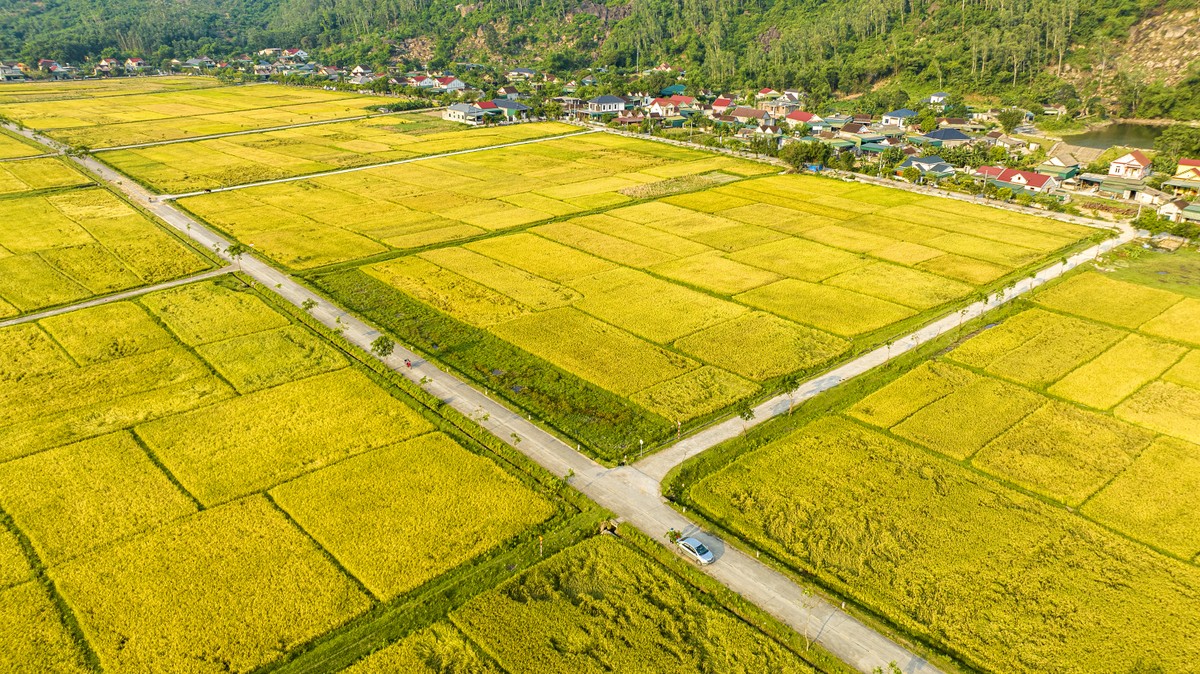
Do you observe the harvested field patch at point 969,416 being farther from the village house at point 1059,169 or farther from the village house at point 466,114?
the village house at point 466,114

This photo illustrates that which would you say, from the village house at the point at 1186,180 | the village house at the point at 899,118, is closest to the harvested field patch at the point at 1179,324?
the village house at the point at 1186,180

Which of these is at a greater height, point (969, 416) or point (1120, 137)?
point (1120, 137)

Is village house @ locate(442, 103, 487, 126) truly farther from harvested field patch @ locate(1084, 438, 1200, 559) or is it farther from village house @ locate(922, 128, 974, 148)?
harvested field patch @ locate(1084, 438, 1200, 559)

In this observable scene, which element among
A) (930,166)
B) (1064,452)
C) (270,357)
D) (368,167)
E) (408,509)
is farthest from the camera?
(368,167)

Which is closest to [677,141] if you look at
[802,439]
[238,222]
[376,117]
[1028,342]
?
[376,117]

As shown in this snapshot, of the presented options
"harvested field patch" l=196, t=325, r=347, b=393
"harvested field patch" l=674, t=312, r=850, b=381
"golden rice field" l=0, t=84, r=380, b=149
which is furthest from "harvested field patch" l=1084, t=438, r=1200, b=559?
"golden rice field" l=0, t=84, r=380, b=149

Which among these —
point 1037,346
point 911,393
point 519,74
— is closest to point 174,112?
point 519,74

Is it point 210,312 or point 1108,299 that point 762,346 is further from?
point 210,312

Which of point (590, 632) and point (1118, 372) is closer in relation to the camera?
point (590, 632)
